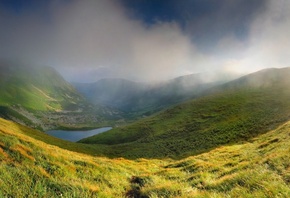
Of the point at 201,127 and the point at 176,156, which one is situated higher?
the point at 201,127

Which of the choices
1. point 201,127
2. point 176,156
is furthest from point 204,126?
point 176,156

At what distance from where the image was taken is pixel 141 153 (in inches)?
3022

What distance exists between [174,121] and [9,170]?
113191 mm

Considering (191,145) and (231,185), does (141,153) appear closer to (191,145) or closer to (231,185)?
(191,145)

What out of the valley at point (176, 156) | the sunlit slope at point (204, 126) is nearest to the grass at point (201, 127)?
the sunlit slope at point (204, 126)

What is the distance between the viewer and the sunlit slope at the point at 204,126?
2943 inches

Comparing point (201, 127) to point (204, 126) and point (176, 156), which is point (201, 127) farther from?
point (176, 156)

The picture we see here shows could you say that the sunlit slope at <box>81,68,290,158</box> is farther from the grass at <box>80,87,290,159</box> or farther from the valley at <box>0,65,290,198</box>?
the valley at <box>0,65,290,198</box>

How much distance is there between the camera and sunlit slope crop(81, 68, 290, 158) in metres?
74.8

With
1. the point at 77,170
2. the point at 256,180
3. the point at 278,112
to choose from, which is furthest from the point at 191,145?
the point at 256,180

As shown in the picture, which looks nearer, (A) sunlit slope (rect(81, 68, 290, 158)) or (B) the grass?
(B) the grass

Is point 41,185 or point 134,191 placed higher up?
point 41,185

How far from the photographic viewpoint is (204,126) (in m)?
98.4

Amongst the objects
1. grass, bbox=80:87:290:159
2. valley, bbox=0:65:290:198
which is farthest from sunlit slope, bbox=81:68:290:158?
valley, bbox=0:65:290:198
